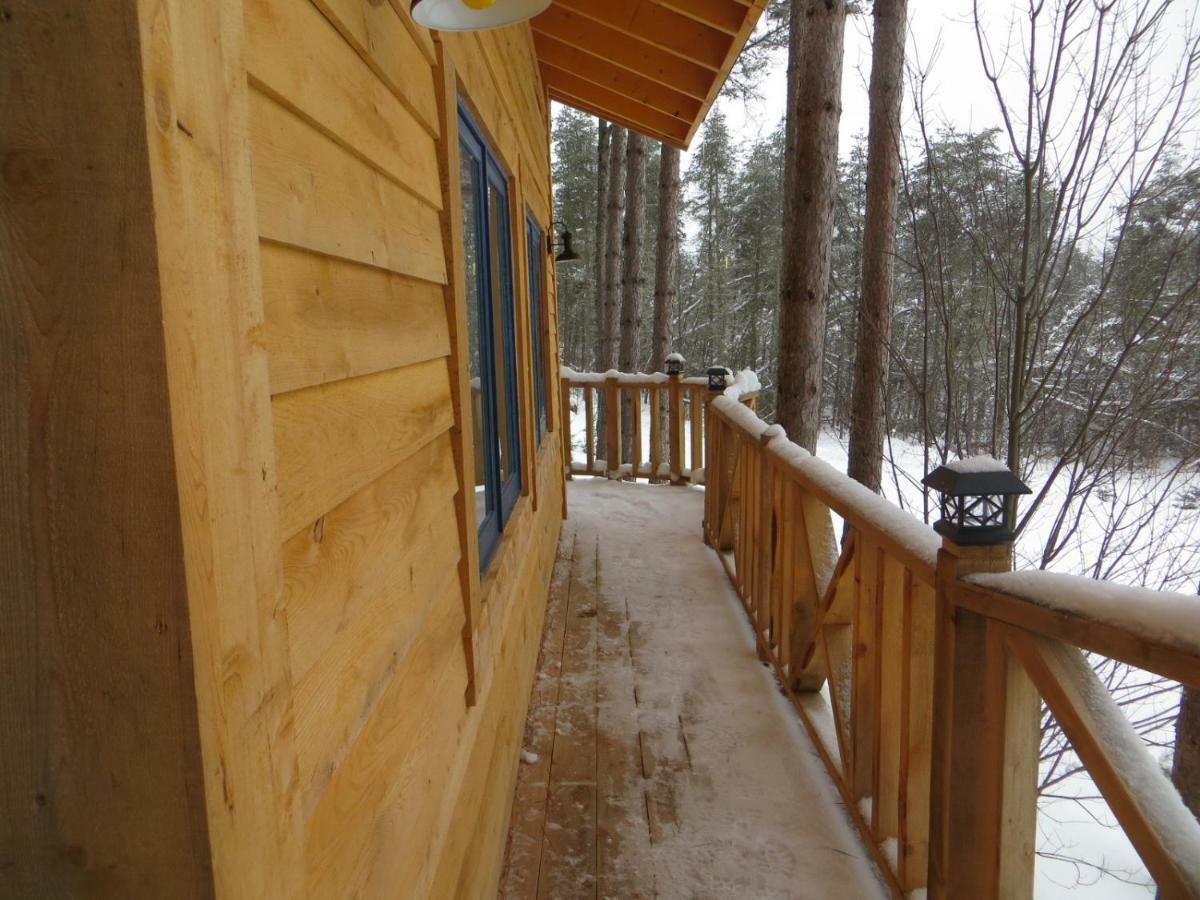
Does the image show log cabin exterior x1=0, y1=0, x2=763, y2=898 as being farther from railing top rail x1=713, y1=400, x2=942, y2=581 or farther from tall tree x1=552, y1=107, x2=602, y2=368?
tall tree x1=552, y1=107, x2=602, y2=368

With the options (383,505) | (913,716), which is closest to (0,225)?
(383,505)

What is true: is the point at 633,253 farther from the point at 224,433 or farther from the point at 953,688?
the point at 224,433

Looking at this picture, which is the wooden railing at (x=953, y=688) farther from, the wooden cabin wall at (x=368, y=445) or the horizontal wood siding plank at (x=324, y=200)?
the horizontal wood siding plank at (x=324, y=200)

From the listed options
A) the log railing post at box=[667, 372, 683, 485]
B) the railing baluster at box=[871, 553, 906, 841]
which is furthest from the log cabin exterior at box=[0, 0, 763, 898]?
the log railing post at box=[667, 372, 683, 485]

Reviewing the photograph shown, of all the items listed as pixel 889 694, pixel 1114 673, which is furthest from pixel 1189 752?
pixel 889 694

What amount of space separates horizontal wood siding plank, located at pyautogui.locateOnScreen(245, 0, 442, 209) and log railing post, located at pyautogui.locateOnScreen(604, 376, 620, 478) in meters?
6.35

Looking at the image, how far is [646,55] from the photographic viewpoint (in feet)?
15.5

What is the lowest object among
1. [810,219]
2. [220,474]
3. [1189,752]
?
[1189,752]

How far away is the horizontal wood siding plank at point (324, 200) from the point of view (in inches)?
31.7

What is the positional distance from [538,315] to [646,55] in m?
1.76

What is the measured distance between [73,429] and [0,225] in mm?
151

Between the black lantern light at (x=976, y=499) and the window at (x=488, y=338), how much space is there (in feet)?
3.98

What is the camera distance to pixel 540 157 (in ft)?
18.2

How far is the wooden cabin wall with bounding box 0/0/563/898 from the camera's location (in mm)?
545
